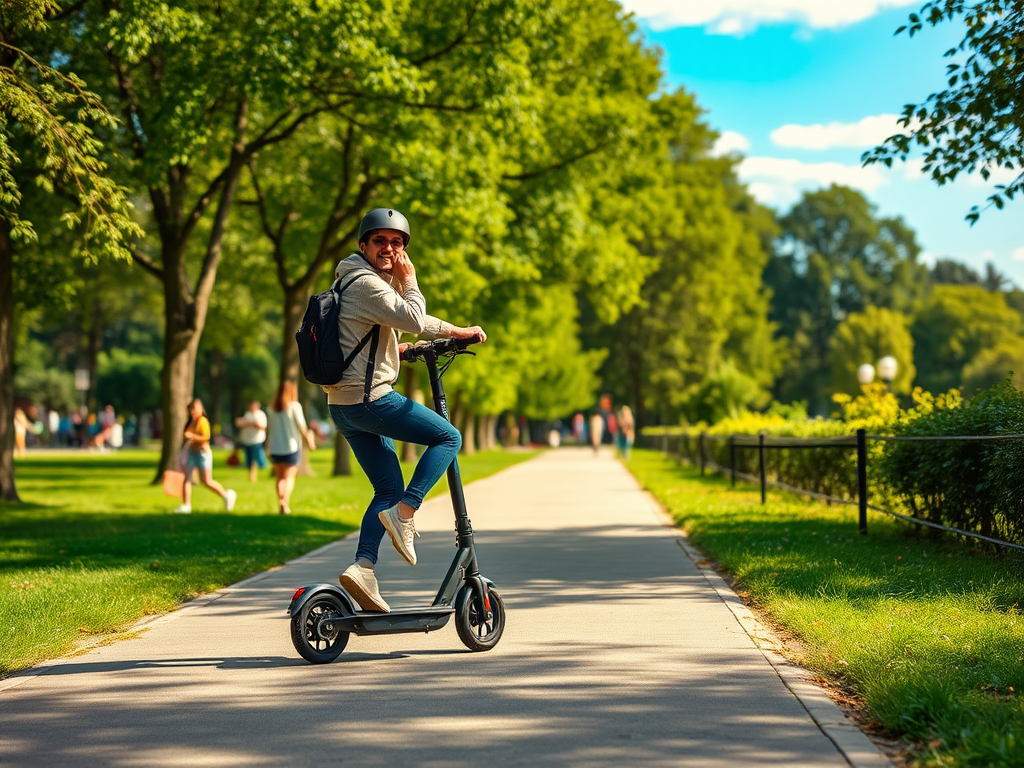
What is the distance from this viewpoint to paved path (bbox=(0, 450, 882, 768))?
4355 mm

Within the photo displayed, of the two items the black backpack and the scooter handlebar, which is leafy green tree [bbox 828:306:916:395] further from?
the black backpack

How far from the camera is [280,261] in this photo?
2630cm

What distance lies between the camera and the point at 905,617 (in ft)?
22.3

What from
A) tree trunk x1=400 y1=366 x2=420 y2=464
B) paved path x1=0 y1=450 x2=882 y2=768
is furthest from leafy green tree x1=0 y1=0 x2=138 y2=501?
tree trunk x1=400 y1=366 x2=420 y2=464

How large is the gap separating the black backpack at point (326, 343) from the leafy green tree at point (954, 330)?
9047cm

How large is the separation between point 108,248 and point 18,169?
10634 mm

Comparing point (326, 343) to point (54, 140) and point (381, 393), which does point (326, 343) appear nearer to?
point (381, 393)

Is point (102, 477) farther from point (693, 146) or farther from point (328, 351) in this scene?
point (693, 146)

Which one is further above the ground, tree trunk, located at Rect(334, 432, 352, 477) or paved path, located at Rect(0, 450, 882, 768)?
tree trunk, located at Rect(334, 432, 352, 477)

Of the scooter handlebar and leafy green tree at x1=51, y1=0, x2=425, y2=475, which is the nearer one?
the scooter handlebar

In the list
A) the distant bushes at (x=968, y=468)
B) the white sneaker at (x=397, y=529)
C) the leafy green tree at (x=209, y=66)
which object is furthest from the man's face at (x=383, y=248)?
the leafy green tree at (x=209, y=66)

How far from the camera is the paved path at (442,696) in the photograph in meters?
4.36

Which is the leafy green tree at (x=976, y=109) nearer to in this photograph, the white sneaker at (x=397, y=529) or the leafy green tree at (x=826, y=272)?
the white sneaker at (x=397, y=529)

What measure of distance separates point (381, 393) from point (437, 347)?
0.43 metres
